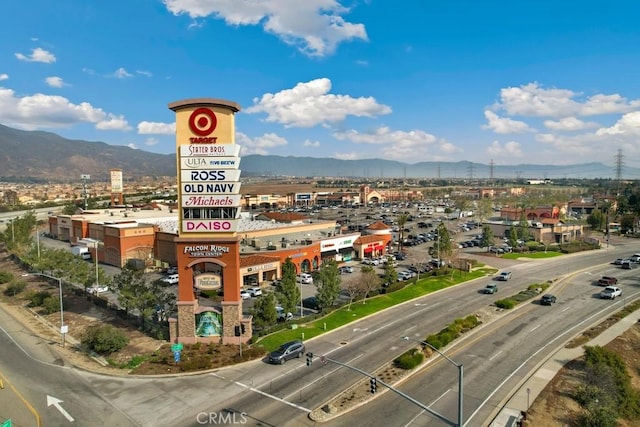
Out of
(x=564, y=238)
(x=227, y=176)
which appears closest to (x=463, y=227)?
(x=564, y=238)

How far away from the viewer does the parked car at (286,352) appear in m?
35.7

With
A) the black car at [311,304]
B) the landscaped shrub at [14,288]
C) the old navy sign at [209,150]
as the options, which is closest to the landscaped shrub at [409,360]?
the black car at [311,304]

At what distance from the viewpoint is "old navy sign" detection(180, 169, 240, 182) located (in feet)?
131

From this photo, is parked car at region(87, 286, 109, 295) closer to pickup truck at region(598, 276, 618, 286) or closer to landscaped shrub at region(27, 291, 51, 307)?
landscaped shrub at region(27, 291, 51, 307)

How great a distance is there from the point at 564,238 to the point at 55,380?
351 ft

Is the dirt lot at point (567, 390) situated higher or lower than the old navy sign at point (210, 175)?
lower

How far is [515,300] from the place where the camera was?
54469 millimetres

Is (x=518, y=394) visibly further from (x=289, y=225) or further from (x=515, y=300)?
(x=289, y=225)

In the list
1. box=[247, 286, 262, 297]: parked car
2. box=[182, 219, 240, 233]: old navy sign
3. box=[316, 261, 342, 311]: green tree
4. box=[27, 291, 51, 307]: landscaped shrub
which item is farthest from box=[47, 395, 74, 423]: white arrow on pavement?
box=[247, 286, 262, 297]: parked car

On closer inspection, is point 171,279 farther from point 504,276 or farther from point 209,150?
point 504,276

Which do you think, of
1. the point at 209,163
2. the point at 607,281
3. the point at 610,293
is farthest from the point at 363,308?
the point at 607,281

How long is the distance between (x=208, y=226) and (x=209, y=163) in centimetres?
582

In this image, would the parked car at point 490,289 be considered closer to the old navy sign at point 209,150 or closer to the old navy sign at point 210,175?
the old navy sign at point 210,175

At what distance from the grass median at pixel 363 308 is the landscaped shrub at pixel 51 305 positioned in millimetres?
27668
